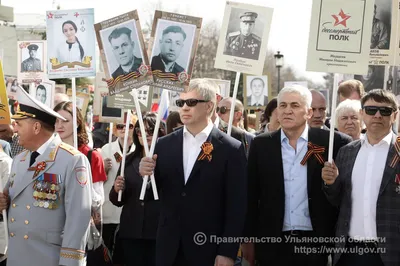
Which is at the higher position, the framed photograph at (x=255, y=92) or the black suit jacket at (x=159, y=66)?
the black suit jacket at (x=159, y=66)

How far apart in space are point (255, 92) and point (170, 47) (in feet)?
25.1

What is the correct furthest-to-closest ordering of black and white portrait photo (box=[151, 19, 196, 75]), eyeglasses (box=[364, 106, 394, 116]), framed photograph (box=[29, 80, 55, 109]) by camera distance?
framed photograph (box=[29, 80, 55, 109]) → black and white portrait photo (box=[151, 19, 196, 75]) → eyeglasses (box=[364, 106, 394, 116])

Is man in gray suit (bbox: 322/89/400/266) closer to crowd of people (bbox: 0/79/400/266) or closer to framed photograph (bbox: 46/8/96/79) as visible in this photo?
crowd of people (bbox: 0/79/400/266)

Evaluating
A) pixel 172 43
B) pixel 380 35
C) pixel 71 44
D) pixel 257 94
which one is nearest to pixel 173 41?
pixel 172 43

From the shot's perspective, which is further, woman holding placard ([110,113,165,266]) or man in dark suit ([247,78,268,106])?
man in dark suit ([247,78,268,106])

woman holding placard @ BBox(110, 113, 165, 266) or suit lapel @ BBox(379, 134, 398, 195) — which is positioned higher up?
suit lapel @ BBox(379, 134, 398, 195)

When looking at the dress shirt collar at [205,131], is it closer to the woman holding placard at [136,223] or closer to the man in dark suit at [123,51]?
the man in dark suit at [123,51]

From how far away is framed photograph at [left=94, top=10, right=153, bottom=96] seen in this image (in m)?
6.55

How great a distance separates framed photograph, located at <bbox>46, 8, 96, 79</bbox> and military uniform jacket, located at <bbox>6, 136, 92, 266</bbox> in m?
2.36

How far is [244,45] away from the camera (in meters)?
7.60

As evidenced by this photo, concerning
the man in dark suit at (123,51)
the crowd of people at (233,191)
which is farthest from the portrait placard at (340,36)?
the man in dark suit at (123,51)

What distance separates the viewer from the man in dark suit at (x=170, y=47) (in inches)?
258

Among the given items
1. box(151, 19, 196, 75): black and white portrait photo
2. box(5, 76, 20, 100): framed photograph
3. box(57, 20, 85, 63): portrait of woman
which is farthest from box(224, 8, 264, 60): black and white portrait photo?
box(5, 76, 20, 100): framed photograph

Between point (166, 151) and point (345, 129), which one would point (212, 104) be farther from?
point (345, 129)
